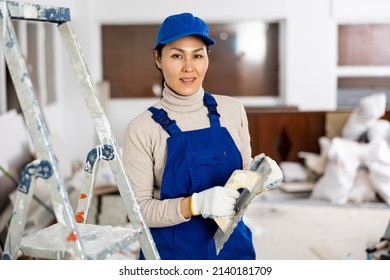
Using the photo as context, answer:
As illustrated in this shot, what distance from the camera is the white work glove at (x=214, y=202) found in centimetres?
171

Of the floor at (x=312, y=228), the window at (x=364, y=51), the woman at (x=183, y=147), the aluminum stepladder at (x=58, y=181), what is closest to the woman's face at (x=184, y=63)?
the woman at (x=183, y=147)

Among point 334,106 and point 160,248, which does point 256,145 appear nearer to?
point 334,106

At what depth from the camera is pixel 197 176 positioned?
6.10 feet

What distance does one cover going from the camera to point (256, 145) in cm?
560

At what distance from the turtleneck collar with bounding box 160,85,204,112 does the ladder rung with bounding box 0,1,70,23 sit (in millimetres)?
384

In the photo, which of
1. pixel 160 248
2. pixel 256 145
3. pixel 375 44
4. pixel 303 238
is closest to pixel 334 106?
pixel 375 44

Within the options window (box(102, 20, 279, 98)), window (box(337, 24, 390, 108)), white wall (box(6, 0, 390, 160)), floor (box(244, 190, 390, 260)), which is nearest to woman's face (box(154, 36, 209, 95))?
floor (box(244, 190, 390, 260))

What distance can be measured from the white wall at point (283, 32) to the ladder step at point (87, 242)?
4.93 meters

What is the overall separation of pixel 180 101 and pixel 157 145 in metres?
0.14

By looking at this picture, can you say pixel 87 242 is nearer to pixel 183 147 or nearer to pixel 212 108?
pixel 183 147

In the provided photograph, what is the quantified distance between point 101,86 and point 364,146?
273cm

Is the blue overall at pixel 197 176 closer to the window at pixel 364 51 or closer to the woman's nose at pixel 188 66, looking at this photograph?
the woman's nose at pixel 188 66

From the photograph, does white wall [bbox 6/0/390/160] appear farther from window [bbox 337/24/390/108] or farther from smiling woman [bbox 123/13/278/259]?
smiling woman [bbox 123/13/278/259]

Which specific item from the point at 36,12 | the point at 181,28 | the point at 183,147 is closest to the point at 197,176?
the point at 183,147
